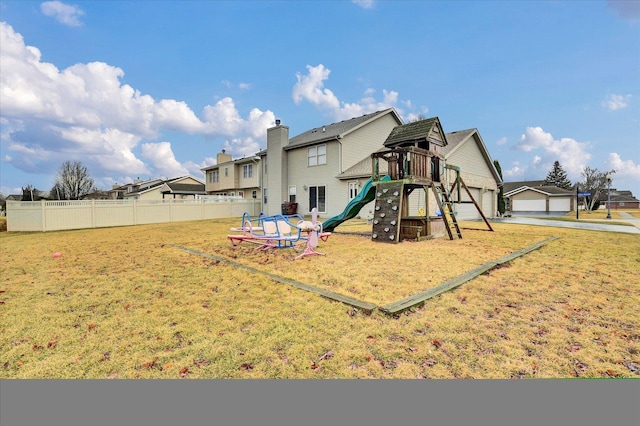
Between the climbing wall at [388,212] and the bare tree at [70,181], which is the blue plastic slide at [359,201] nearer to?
the climbing wall at [388,212]

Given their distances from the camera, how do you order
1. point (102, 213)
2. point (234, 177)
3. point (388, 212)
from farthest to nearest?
point (234, 177), point (102, 213), point (388, 212)

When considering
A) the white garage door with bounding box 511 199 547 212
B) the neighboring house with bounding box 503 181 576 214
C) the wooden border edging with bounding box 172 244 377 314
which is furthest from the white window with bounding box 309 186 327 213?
the white garage door with bounding box 511 199 547 212

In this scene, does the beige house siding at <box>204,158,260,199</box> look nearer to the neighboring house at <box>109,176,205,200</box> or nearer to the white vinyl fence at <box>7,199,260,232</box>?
the white vinyl fence at <box>7,199,260,232</box>

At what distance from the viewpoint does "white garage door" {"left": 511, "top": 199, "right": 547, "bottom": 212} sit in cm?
4573

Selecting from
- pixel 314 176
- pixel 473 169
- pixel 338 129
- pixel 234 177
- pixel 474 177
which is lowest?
pixel 474 177

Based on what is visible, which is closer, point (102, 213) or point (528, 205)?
point (102, 213)

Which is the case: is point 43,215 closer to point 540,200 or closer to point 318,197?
point 318,197

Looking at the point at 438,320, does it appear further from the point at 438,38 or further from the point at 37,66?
the point at 37,66

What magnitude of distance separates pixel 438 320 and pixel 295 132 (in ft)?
81.6

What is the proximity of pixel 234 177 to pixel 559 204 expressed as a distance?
46465 mm

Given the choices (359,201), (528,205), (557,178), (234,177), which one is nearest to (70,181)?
(234,177)

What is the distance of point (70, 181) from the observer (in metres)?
45.9

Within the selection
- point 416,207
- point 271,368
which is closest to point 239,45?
point 271,368

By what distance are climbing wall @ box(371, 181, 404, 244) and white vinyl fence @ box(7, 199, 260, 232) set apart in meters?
18.2
